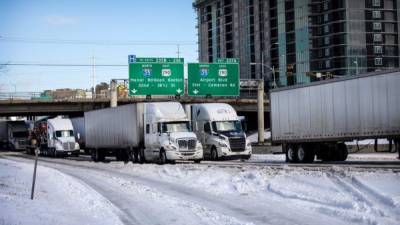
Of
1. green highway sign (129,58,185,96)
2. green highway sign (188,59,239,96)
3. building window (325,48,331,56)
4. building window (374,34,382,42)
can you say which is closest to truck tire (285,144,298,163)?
green highway sign (188,59,239,96)

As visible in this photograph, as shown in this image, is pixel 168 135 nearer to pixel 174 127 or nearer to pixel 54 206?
pixel 174 127

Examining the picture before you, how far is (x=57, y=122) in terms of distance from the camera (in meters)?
59.9

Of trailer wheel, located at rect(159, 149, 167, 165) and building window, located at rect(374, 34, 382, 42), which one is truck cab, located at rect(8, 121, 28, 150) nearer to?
trailer wheel, located at rect(159, 149, 167, 165)

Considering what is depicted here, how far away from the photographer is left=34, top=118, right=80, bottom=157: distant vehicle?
5822cm

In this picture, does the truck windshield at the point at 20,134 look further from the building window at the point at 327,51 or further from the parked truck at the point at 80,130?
the building window at the point at 327,51

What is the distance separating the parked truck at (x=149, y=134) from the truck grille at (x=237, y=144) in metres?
2.11

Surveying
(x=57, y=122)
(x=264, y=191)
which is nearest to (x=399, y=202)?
(x=264, y=191)

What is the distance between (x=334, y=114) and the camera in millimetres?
31344

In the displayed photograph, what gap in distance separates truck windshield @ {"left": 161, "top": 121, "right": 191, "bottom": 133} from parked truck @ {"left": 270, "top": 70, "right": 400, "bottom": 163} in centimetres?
514

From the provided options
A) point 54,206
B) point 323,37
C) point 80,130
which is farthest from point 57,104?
point 323,37

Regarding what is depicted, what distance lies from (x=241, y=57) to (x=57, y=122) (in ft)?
308

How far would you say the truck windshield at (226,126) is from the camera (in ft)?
124

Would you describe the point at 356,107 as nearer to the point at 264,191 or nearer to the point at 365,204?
the point at 264,191

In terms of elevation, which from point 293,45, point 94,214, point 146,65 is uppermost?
point 293,45
